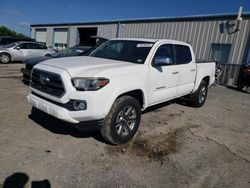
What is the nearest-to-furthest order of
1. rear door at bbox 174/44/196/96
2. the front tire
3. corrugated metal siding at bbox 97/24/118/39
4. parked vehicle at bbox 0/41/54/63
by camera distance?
the front tire < rear door at bbox 174/44/196/96 < parked vehicle at bbox 0/41/54/63 < corrugated metal siding at bbox 97/24/118/39

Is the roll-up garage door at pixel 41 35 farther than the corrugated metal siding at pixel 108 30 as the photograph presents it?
Yes

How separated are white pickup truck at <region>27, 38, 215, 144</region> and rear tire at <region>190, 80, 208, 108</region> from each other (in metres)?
1.57

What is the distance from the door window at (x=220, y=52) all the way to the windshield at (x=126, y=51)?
37.3 ft

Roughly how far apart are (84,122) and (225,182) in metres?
2.22

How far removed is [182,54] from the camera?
5.89m

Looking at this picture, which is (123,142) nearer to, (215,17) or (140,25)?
(215,17)

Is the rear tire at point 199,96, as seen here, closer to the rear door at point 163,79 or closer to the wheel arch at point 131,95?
the rear door at point 163,79

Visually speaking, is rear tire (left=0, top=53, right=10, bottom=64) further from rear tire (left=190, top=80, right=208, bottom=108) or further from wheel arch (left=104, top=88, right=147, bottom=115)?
wheel arch (left=104, top=88, right=147, bottom=115)

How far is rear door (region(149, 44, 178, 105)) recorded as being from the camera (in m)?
4.62

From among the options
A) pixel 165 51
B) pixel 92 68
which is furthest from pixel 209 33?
pixel 92 68

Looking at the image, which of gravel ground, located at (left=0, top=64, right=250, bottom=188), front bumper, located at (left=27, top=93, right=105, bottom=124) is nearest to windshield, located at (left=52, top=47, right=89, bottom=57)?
gravel ground, located at (left=0, top=64, right=250, bottom=188)

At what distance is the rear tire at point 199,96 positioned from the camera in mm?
6930

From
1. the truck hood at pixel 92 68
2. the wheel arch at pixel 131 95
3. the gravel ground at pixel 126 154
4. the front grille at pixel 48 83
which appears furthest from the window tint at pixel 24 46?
the wheel arch at pixel 131 95

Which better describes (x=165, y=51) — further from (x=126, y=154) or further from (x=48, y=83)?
(x=48, y=83)
